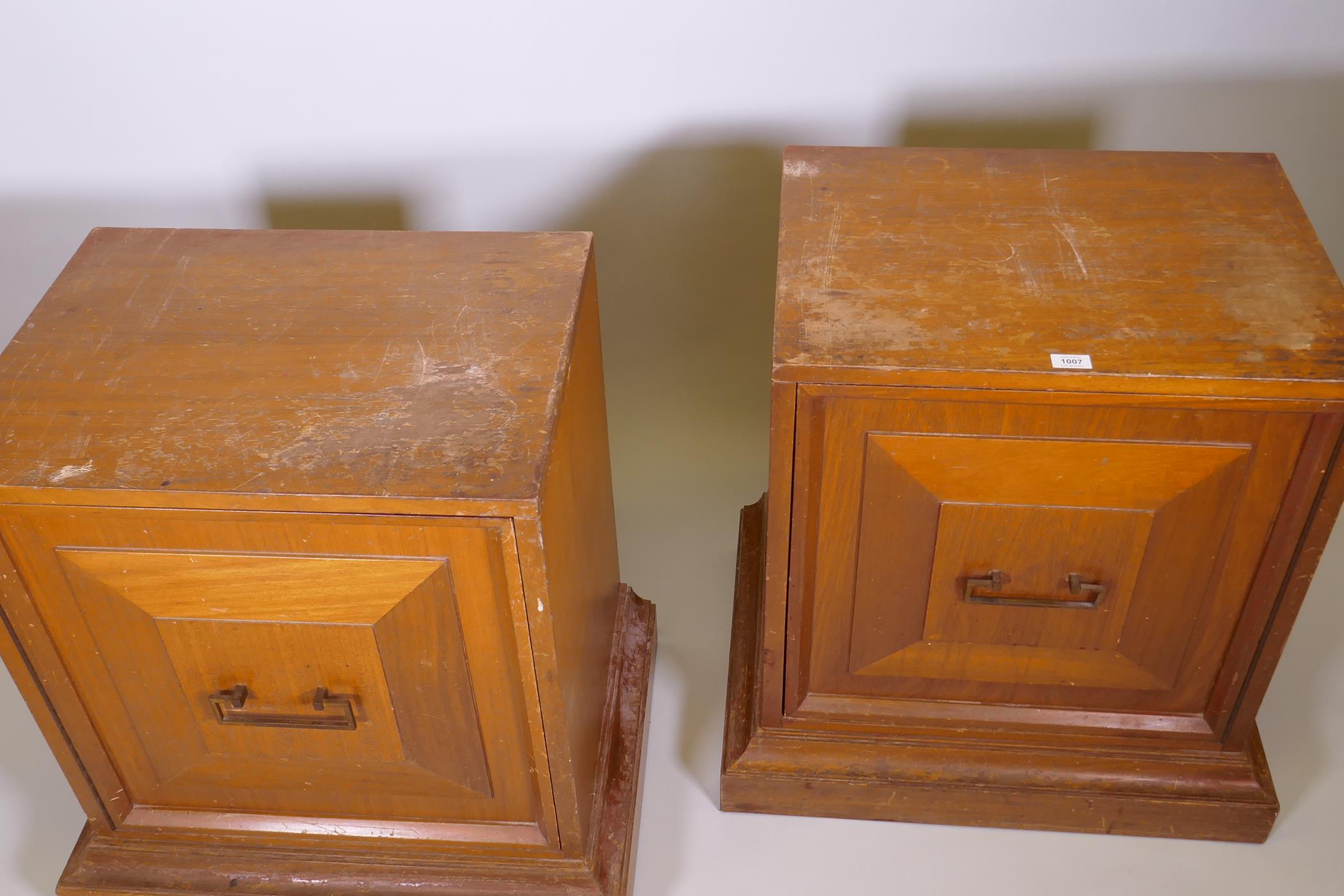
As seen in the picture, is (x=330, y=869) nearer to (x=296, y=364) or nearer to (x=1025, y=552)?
(x=296, y=364)

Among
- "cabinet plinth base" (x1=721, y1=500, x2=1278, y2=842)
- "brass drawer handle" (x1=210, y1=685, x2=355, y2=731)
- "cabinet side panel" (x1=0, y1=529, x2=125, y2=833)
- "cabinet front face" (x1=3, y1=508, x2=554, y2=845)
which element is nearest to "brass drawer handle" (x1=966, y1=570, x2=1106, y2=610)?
"cabinet plinth base" (x1=721, y1=500, x2=1278, y2=842)

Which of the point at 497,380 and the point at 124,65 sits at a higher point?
the point at 124,65

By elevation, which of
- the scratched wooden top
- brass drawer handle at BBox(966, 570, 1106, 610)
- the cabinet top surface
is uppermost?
the cabinet top surface

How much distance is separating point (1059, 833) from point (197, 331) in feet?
3.34

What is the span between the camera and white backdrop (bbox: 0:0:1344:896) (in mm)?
1387

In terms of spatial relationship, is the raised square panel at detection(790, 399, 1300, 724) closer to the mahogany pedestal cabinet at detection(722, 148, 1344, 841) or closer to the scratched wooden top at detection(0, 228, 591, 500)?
the mahogany pedestal cabinet at detection(722, 148, 1344, 841)

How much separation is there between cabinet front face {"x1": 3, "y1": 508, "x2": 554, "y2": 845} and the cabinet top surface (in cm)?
36

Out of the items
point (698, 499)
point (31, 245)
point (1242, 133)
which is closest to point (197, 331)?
point (31, 245)

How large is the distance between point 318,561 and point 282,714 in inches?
8.0

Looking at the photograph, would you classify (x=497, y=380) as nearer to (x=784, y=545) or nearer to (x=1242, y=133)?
(x=784, y=545)

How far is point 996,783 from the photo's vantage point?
136cm

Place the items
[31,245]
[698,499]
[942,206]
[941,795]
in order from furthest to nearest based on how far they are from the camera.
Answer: [698,499] → [31,245] → [941,795] → [942,206]

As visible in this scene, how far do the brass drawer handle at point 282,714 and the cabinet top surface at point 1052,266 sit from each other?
19.5 inches

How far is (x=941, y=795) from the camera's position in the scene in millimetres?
1376
